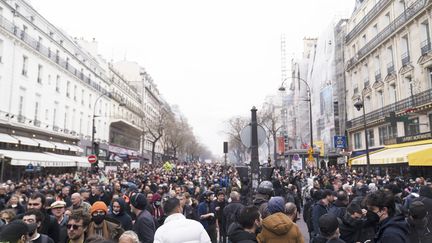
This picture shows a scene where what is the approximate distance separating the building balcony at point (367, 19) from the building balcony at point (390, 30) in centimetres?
186

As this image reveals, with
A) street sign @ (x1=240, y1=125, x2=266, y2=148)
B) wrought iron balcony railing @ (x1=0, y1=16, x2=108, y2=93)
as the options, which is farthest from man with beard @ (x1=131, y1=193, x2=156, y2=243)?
wrought iron balcony railing @ (x1=0, y1=16, x2=108, y2=93)

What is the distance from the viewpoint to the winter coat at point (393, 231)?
147 inches

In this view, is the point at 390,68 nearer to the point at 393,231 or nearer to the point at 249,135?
the point at 249,135

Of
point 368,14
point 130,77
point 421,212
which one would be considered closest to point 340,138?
point 368,14

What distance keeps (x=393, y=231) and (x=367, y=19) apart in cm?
3172

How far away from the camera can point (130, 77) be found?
71875mm

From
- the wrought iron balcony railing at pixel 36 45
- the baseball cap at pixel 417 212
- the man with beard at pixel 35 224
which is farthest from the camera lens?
the wrought iron balcony railing at pixel 36 45

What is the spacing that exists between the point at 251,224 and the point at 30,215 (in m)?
3.00

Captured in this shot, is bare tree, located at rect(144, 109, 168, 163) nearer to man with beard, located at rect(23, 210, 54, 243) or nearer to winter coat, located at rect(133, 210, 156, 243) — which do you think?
winter coat, located at rect(133, 210, 156, 243)

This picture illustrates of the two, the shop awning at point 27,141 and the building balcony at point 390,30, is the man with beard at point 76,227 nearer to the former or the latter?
the shop awning at point 27,141

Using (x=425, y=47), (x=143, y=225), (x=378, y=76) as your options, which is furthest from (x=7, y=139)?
(x=378, y=76)

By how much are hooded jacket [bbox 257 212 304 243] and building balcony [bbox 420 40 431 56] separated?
23.2 metres

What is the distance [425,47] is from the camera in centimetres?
2309

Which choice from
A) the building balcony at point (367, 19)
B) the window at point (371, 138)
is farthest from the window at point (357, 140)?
the building balcony at point (367, 19)
